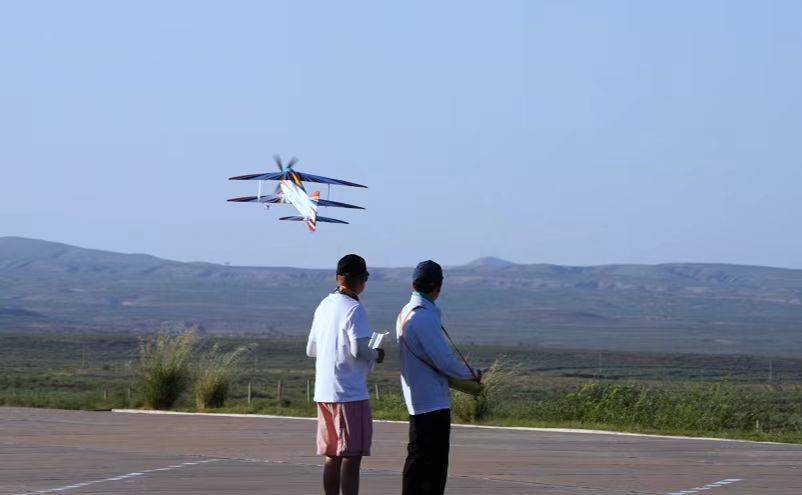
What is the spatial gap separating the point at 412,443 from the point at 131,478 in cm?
357

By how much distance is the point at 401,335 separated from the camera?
1056cm

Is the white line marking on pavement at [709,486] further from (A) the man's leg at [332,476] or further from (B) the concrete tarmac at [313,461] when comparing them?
(A) the man's leg at [332,476]

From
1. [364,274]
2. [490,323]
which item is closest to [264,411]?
[364,274]

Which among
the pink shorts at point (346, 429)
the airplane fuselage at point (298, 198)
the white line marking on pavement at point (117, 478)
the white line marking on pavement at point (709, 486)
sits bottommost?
the white line marking on pavement at point (117, 478)

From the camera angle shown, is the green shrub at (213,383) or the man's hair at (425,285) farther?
the green shrub at (213,383)

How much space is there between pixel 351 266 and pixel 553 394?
1381 inches

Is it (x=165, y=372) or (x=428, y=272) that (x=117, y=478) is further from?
(x=165, y=372)

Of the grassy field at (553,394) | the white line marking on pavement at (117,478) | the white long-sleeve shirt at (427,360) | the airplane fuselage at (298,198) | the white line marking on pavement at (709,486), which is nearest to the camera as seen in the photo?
the white long-sleeve shirt at (427,360)

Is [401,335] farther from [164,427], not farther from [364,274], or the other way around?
[164,427]

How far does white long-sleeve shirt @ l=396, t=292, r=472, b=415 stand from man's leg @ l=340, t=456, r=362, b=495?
1.78 feet

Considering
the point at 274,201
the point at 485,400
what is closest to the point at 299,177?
the point at 274,201

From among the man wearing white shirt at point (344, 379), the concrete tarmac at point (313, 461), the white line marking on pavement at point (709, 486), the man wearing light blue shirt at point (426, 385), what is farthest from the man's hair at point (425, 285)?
the white line marking on pavement at point (709, 486)

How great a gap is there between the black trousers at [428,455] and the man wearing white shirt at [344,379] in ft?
1.10

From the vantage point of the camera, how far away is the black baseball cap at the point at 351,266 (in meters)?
10.6
